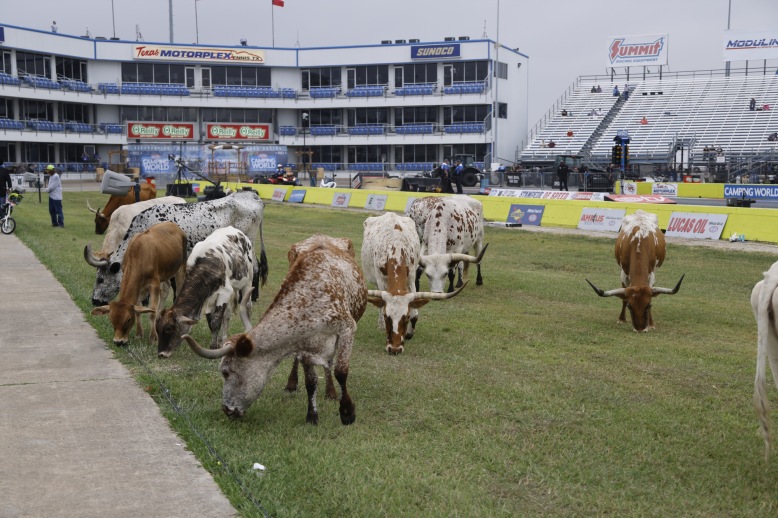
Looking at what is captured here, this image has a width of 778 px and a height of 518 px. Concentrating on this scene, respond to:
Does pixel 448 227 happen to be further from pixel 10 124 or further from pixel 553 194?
pixel 10 124

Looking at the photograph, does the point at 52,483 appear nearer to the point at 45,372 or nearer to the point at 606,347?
the point at 45,372

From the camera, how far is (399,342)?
10469 millimetres

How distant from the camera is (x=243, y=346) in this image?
7355 mm

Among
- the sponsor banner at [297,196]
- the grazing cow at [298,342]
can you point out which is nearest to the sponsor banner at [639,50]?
the sponsor banner at [297,196]

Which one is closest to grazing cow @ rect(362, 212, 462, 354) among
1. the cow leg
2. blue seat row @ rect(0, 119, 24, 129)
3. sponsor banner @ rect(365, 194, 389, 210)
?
the cow leg

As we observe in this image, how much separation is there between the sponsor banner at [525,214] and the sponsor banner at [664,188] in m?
18.1

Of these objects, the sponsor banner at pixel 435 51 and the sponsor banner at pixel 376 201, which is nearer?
the sponsor banner at pixel 376 201

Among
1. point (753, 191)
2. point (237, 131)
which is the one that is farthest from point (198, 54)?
point (753, 191)

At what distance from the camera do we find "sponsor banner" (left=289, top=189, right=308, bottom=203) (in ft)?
144

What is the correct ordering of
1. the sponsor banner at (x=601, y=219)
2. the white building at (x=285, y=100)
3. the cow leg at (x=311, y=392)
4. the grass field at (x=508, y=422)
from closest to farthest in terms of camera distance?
the grass field at (x=508, y=422) < the cow leg at (x=311, y=392) < the sponsor banner at (x=601, y=219) < the white building at (x=285, y=100)

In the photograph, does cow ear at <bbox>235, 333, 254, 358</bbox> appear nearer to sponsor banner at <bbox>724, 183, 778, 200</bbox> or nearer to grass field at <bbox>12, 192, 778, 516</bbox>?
grass field at <bbox>12, 192, 778, 516</bbox>

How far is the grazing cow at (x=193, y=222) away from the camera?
38.6 feet

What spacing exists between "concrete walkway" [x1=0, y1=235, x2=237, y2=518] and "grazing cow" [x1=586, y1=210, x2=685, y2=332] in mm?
6472

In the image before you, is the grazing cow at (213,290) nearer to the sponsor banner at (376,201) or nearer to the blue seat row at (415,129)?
the sponsor banner at (376,201)
